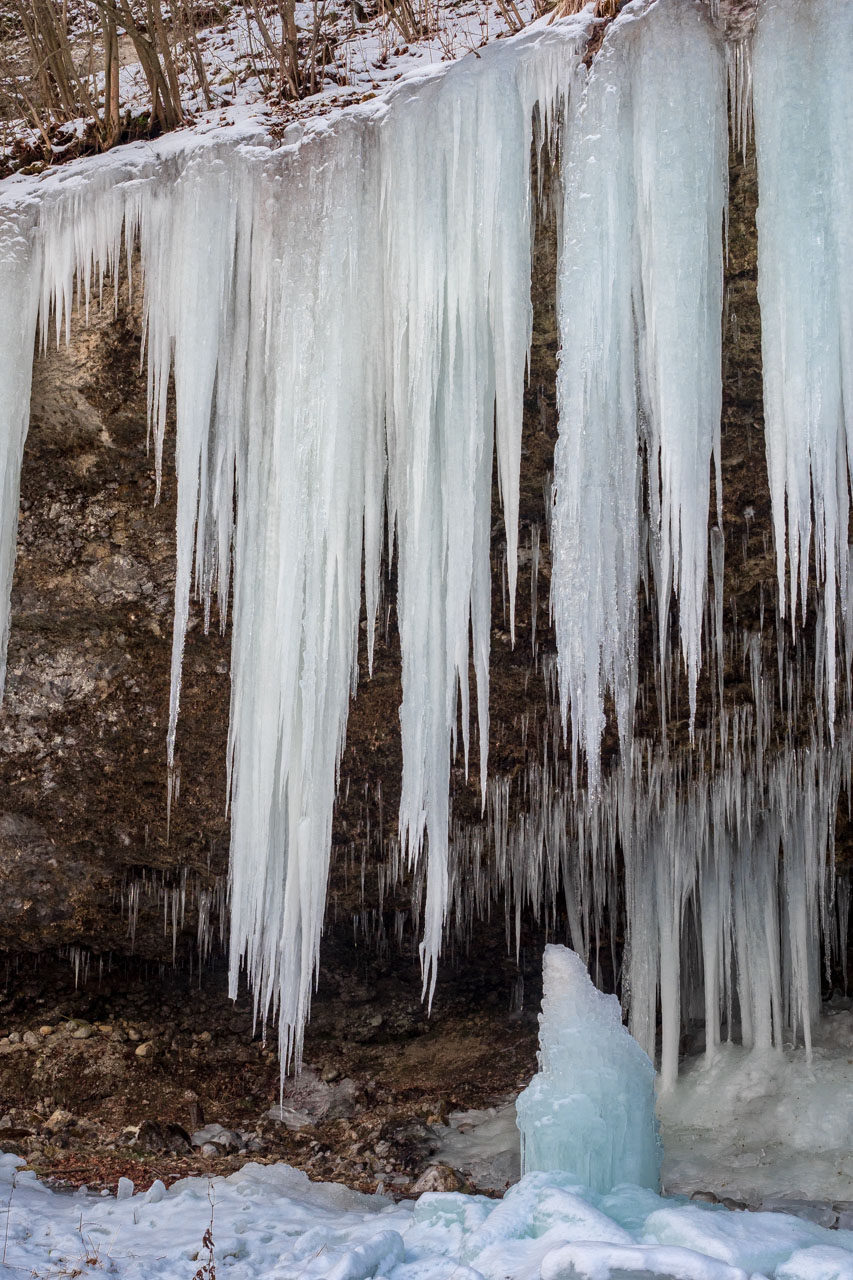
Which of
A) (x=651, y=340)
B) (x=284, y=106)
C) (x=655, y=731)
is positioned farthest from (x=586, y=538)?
(x=655, y=731)

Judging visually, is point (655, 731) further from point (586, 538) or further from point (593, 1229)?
point (593, 1229)

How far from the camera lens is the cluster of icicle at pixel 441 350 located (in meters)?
3.68

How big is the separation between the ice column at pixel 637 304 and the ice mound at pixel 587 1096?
178 cm

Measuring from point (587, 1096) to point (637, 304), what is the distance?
10.4 feet

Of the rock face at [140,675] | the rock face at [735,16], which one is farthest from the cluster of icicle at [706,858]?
the rock face at [735,16]

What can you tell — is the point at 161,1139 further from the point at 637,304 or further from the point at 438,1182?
the point at 637,304

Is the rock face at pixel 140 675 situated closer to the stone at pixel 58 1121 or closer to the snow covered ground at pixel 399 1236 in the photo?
the stone at pixel 58 1121

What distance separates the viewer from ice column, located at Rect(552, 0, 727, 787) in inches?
146

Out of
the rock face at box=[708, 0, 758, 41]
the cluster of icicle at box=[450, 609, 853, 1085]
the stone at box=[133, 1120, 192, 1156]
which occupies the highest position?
the rock face at box=[708, 0, 758, 41]

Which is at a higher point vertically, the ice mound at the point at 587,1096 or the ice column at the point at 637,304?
the ice column at the point at 637,304

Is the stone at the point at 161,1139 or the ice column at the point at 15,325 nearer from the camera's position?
the ice column at the point at 15,325

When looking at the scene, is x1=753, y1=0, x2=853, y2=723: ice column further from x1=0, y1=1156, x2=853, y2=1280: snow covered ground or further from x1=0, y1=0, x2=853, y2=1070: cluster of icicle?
x1=0, y1=1156, x2=853, y2=1280: snow covered ground

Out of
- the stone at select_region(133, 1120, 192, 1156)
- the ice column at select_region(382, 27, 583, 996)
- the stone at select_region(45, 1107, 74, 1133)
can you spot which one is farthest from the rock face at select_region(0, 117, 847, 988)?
the stone at select_region(133, 1120, 192, 1156)

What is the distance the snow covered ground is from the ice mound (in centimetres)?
27
